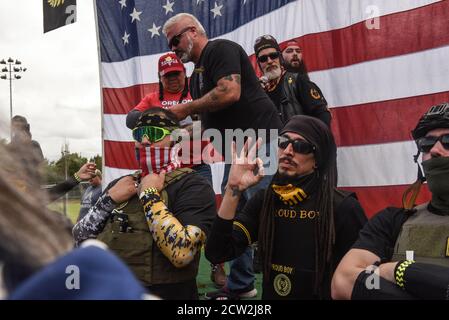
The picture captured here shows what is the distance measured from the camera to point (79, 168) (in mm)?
3744

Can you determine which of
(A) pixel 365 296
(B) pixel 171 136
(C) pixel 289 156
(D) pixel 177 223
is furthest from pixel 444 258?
(B) pixel 171 136

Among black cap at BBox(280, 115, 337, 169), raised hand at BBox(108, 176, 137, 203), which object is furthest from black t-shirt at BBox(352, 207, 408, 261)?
raised hand at BBox(108, 176, 137, 203)

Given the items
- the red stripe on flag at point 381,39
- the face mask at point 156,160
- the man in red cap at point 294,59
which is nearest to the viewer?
the face mask at point 156,160

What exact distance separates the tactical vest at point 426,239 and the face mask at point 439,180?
6cm

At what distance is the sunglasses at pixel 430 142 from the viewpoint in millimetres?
2287

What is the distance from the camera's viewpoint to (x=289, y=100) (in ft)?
13.2

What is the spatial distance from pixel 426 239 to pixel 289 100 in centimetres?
210

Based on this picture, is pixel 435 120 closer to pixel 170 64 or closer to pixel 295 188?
pixel 295 188

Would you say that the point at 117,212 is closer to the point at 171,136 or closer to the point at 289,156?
the point at 171,136

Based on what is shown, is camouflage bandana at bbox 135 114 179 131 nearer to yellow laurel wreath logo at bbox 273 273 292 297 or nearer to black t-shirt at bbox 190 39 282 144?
black t-shirt at bbox 190 39 282 144

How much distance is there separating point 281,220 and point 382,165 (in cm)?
171

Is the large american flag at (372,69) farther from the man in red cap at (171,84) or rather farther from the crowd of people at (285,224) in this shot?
the crowd of people at (285,224)

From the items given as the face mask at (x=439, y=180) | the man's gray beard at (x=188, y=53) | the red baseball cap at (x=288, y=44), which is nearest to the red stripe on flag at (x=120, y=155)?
the red baseball cap at (x=288, y=44)

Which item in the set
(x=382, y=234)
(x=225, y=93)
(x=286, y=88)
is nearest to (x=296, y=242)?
(x=382, y=234)
